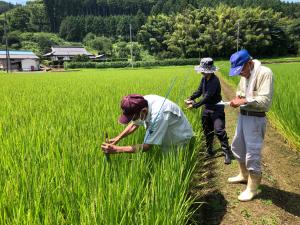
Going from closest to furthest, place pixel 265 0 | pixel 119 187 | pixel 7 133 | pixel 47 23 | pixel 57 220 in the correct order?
pixel 57 220 → pixel 119 187 → pixel 7 133 → pixel 265 0 → pixel 47 23

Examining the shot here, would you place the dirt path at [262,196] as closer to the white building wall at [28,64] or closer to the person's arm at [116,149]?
the person's arm at [116,149]

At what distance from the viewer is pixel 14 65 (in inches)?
1876

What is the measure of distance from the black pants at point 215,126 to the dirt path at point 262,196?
23cm

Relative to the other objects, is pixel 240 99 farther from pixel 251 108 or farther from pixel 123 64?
pixel 123 64

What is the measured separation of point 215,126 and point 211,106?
28 cm

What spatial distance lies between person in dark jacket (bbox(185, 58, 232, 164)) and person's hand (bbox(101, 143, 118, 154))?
75.7 inches

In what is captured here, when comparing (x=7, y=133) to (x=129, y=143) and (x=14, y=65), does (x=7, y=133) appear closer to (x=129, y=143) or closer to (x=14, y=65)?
(x=129, y=143)

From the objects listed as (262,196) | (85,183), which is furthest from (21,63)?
(85,183)

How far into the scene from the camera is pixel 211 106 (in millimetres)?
4367

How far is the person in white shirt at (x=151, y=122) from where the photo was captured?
2.38m

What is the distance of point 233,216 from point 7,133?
7.53 feet

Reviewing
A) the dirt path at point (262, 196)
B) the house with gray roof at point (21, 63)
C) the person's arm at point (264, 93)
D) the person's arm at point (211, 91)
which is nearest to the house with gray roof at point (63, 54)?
the house with gray roof at point (21, 63)

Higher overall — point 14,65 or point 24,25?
point 24,25

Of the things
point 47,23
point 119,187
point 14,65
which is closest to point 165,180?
point 119,187
